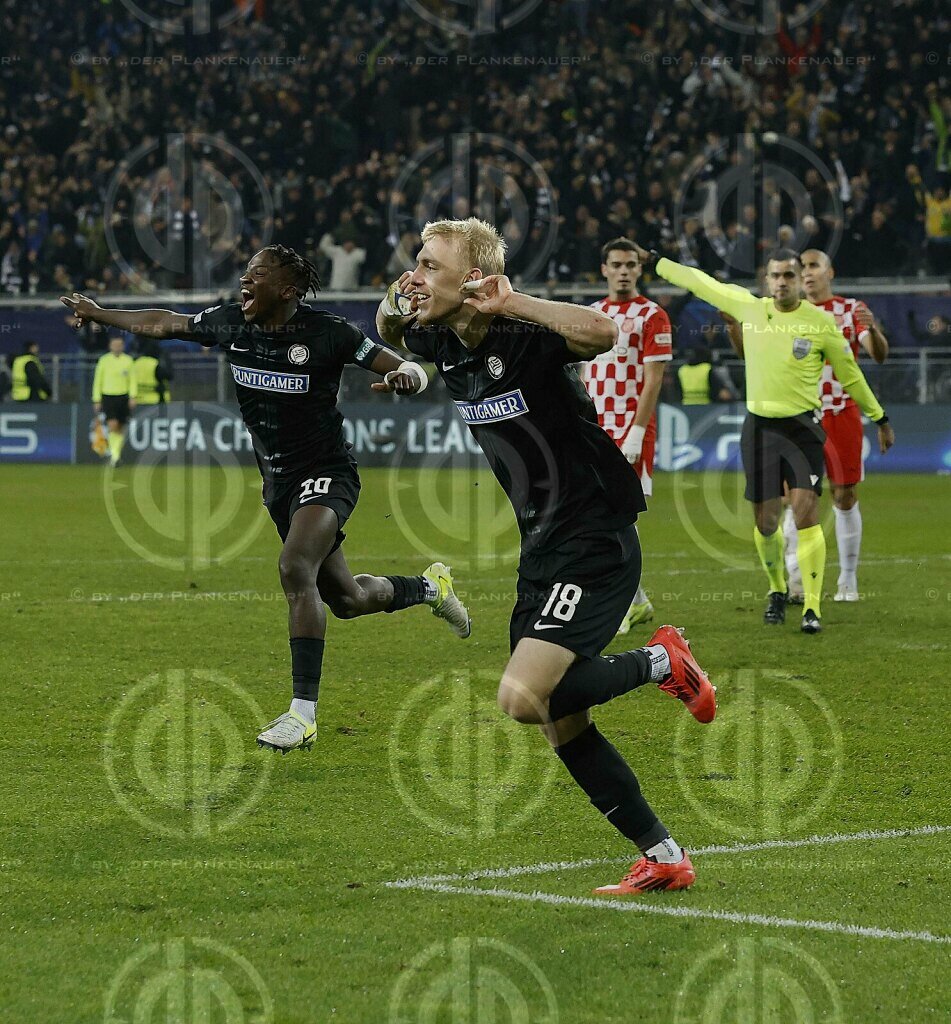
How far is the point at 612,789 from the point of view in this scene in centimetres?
457

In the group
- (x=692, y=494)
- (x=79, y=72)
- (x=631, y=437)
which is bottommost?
(x=692, y=494)

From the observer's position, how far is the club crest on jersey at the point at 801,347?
33.4ft

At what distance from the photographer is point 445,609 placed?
28.0 ft

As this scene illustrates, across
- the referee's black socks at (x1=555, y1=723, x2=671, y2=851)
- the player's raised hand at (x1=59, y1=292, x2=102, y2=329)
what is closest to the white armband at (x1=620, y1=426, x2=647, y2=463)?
the player's raised hand at (x1=59, y1=292, x2=102, y2=329)

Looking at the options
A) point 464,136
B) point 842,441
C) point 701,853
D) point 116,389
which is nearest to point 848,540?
point 842,441

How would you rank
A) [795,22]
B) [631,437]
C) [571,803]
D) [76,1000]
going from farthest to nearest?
[795,22] < [631,437] < [571,803] < [76,1000]

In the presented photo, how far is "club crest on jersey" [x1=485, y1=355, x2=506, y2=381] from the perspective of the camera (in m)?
4.66

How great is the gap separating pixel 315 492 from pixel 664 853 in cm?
295

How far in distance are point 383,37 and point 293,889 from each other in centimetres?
2695

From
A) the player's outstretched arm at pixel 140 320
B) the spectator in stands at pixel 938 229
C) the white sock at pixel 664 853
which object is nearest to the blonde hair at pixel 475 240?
the white sock at pixel 664 853

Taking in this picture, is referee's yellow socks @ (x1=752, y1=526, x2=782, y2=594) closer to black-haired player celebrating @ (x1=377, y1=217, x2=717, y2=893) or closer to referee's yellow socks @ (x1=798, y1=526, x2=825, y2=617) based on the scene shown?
referee's yellow socks @ (x1=798, y1=526, x2=825, y2=617)

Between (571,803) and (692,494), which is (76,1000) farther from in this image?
(692,494)

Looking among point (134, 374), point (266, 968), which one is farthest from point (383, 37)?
point (266, 968)

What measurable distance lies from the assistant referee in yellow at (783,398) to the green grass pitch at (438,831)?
0.63 metres
